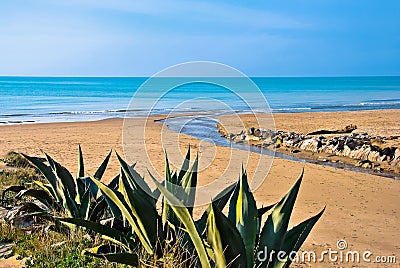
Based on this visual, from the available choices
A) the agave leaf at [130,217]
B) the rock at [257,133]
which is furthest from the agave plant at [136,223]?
the rock at [257,133]

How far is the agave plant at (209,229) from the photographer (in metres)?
2.93

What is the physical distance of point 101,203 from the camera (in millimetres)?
4457

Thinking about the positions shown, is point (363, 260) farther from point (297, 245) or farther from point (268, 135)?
point (268, 135)

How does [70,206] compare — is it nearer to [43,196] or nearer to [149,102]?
[43,196]

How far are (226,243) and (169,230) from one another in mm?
819

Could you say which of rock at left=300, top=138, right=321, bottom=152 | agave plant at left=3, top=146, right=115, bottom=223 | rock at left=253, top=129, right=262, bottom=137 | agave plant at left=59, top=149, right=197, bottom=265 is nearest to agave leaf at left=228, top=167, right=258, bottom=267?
agave plant at left=59, top=149, right=197, bottom=265

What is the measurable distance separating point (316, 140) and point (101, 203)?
11788 mm

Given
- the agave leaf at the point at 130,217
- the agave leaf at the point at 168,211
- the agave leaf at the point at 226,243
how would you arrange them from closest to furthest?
the agave leaf at the point at 226,243 < the agave leaf at the point at 130,217 < the agave leaf at the point at 168,211

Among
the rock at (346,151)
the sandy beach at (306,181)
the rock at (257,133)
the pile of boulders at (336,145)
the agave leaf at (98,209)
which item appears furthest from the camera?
Answer: the rock at (257,133)

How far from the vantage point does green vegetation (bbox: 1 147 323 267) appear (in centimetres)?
297

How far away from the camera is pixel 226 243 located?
2.89 m

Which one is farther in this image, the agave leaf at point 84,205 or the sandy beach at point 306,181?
the sandy beach at point 306,181

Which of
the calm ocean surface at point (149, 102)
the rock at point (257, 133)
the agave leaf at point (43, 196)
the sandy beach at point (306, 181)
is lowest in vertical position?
the sandy beach at point (306, 181)

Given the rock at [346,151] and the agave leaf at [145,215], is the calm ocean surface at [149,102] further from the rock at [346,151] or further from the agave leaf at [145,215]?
the rock at [346,151]
